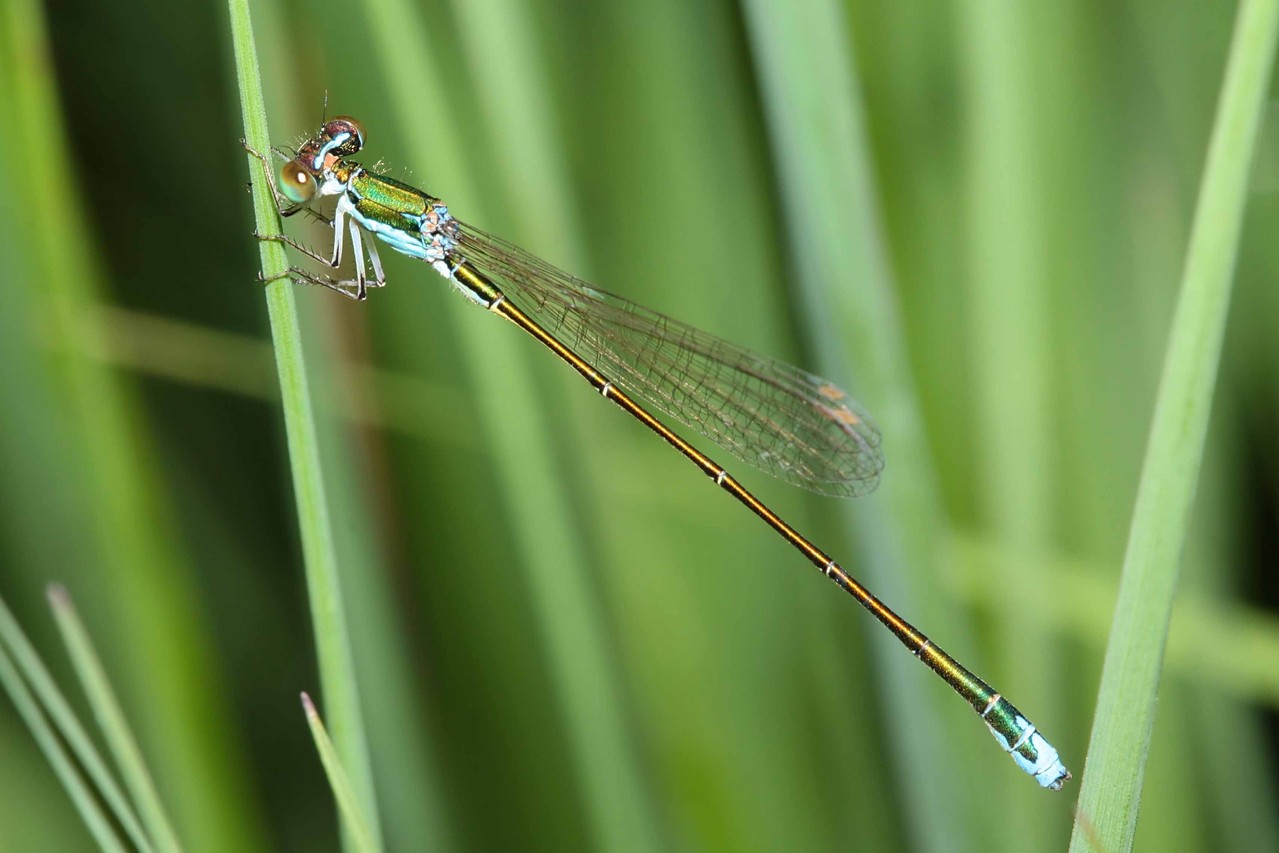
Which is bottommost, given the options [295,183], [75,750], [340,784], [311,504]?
[340,784]

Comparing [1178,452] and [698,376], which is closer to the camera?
[1178,452]

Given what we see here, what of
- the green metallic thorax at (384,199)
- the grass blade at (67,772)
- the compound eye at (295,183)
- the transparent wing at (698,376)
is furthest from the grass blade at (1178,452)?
the green metallic thorax at (384,199)

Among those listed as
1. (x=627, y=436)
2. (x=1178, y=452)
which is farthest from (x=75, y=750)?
(x=627, y=436)

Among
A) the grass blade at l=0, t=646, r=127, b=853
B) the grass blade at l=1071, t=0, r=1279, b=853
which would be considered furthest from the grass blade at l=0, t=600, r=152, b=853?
the grass blade at l=1071, t=0, r=1279, b=853

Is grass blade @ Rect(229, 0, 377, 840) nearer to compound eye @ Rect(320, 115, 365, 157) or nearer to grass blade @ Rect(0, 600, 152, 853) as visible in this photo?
grass blade @ Rect(0, 600, 152, 853)

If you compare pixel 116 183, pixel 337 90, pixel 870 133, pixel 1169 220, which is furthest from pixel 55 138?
pixel 1169 220

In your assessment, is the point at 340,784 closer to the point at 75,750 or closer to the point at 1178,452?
the point at 75,750

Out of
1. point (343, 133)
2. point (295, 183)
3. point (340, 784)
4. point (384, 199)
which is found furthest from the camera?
point (384, 199)
